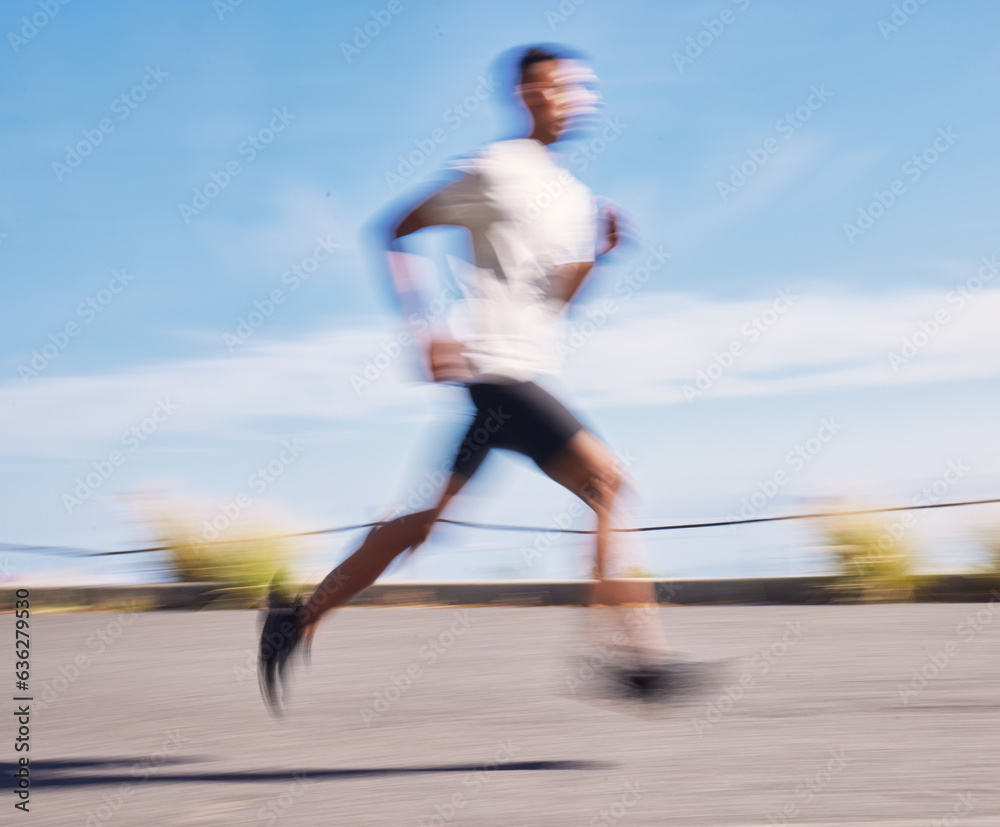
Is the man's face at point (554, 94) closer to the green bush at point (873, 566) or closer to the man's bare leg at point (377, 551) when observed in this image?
the man's bare leg at point (377, 551)

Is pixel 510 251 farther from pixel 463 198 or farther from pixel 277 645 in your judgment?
pixel 277 645

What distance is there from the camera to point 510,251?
3.29 metres

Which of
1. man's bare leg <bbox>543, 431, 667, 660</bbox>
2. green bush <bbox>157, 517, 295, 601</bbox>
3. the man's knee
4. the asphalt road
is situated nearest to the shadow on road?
the asphalt road

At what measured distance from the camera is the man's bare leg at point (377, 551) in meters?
3.48

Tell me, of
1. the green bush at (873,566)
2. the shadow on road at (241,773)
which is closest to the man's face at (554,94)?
the shadow on road at (241,773)

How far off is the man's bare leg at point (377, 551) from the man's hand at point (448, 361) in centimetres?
35

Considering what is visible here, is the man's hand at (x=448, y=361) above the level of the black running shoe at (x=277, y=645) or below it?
above

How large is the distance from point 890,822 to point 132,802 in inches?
73.3

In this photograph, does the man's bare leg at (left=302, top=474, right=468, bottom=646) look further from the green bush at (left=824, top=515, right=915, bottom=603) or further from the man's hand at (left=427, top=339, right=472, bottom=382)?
the green bush at (left=824, top=515, right=915, bottom=603)

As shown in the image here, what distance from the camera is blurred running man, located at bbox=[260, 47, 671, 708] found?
328 cm

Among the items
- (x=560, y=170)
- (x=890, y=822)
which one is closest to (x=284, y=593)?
(x=560, y=170)

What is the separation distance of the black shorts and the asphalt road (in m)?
0.66

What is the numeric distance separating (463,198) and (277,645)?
1479 mm

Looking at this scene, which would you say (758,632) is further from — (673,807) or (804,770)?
(673,807)
